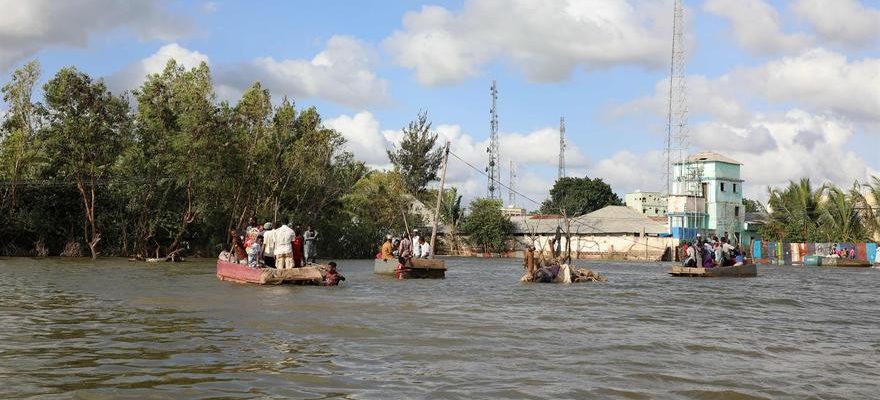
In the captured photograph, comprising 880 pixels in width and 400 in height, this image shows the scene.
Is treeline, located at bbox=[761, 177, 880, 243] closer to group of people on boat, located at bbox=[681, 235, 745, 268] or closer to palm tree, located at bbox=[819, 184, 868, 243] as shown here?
palm tree, located at bbox=[819, 184, 868, 243]

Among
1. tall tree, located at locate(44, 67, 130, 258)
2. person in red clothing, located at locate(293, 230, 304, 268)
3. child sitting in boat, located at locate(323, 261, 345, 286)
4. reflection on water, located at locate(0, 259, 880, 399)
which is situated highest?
tall tree, located at locate(44, 67, 130, 258)

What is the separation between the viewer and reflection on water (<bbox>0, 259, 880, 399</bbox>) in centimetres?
757

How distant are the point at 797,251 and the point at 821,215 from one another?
4154 millimetres

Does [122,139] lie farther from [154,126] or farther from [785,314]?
[785,314]

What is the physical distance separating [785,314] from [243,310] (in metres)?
11.0

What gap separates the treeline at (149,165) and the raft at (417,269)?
640 inches

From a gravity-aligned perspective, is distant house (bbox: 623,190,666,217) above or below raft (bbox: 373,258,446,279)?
above

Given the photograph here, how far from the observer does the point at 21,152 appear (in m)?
38.5

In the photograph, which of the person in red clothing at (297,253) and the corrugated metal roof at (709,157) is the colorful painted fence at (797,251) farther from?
the person in red clothing at (297,253)

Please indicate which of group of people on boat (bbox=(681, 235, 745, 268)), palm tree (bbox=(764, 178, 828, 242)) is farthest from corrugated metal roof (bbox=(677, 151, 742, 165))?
group of people on boat (bbox=(681, 235, 745, 268))

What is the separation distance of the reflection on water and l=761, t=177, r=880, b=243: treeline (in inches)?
1616

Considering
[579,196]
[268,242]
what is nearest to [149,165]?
[268,242]

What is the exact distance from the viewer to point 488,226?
66312 millimetres

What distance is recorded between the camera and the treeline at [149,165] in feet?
127
